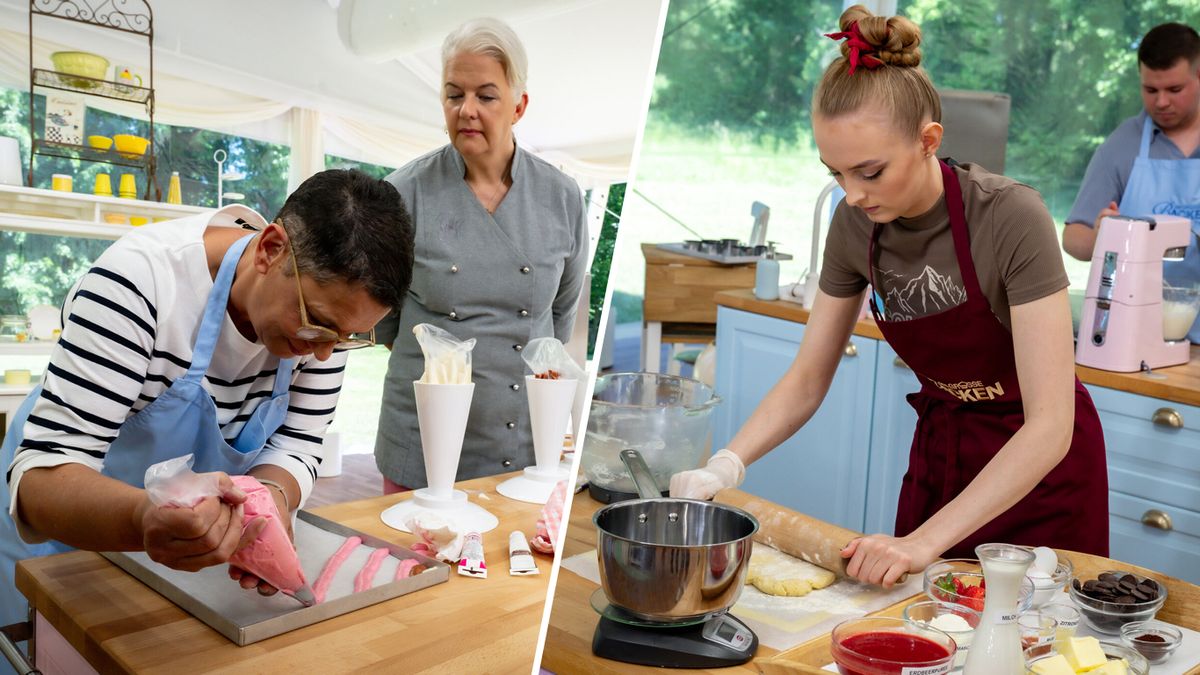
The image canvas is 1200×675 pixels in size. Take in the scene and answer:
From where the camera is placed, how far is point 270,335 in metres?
1.04

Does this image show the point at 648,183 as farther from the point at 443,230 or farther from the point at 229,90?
the point at 443,230

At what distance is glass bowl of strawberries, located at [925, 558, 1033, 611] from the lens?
77cm

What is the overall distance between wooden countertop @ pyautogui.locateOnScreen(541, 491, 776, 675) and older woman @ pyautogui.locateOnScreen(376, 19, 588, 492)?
2.30ft

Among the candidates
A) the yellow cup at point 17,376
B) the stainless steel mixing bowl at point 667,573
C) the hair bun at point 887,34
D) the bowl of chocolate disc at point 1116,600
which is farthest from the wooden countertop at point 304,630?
the yellow cup at point 17,376

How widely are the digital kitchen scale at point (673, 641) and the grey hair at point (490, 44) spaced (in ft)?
3.06

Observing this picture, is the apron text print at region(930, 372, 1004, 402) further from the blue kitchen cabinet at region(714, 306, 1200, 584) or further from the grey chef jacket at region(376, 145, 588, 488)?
the blue kitchen cabinet at region(714, 306, 1200, 584)

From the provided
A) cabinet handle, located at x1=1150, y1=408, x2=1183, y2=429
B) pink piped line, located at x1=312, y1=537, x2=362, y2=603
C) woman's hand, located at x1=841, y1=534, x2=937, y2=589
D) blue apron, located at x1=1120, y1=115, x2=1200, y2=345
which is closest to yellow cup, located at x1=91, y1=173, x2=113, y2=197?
pink piped line, located at x1=312, y1=537, x2=362, y2=603

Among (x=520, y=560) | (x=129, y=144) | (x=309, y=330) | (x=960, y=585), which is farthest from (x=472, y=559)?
(x=129, y=144)

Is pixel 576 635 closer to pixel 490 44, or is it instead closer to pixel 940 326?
pixel 940 326

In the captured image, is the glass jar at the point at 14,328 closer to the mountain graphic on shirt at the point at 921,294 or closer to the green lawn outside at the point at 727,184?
the mountain graphic on shirt at the point at 921,294

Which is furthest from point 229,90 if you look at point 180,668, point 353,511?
point 180,668

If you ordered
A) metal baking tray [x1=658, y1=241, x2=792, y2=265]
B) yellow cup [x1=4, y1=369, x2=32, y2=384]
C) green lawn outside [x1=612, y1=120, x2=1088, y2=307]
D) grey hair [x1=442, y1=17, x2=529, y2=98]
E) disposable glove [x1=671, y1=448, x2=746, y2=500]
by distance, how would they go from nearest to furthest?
1. disposable glove [x1=671, y1=448, x2=746, y2=500]
2. grey hair [x1=442, y1=17, x2=529, y2=98]
3. yellow cup [x1=4, y1=369, x2=32, y2=384]
4. metal baking tray [x1=658, y1=241, x2=792, y2=265]
5. green lawn outside [x1=612, y1=120, x2=1088, y2=307]

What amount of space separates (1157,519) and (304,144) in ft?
6.01

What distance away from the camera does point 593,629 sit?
2.35 ft
